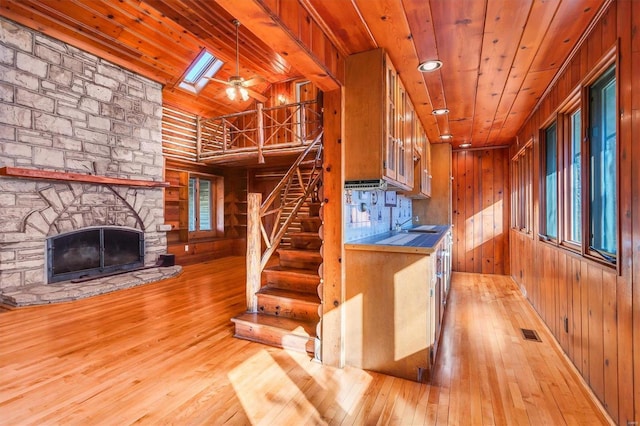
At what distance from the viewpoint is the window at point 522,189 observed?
407 cm

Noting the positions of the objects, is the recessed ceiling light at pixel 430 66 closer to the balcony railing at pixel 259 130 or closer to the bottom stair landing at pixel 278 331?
the bottom stair landing at pixel 278 331

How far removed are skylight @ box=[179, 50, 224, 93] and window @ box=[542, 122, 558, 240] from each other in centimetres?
588

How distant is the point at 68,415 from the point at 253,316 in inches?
56.0

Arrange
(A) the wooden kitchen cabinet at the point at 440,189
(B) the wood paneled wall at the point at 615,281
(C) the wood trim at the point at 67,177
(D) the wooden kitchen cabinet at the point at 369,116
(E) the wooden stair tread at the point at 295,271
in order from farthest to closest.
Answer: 1. (A) the wooden kitchen cabinet at the point at 440,189
2. (C) the wood trim at the point at 67,177
3. (E) the wooden stair tread at the point at 295,271
4. (D) the wooden kitchen cabinet at the point at 369,116
5. (B) the wood paneled wall at the point at 615,281

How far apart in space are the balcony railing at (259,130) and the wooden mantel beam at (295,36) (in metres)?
4.06

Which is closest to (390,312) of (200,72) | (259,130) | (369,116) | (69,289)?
(369,116)

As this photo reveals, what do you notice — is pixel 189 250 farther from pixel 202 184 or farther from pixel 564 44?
pixel 564 44

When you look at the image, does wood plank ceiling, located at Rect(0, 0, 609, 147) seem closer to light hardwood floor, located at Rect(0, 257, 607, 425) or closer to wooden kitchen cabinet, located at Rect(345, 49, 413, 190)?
wooden kitchen cabinet, located at Rect(345, 49, 413, 190)

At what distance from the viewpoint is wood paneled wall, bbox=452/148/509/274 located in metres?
5.75

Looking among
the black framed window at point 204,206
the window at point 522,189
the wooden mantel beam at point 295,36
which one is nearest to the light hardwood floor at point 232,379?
the window at point 522,189

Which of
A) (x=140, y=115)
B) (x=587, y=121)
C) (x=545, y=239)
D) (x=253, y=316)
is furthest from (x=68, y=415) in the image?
(x=140, y=115)

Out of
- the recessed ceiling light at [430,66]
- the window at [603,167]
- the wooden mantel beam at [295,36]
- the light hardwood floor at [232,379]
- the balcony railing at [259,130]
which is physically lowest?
the light hardwood floor at [232,379]

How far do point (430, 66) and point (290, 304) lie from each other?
2390 millimetres

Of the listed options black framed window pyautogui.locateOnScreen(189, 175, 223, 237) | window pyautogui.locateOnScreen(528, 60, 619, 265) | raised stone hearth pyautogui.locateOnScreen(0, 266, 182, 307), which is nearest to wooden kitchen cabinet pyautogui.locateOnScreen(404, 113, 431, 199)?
window pyautogui.locateOnScreen(528, 60, 619, 265)
